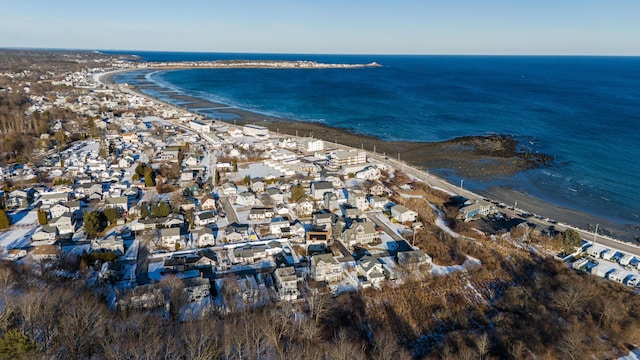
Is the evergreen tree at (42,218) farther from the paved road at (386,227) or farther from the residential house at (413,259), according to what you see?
the residential house at (413,259)

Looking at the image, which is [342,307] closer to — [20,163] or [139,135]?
[20,163]

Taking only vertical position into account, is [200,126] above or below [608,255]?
above

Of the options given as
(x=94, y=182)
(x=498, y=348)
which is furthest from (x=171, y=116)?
(x=498, y=348)

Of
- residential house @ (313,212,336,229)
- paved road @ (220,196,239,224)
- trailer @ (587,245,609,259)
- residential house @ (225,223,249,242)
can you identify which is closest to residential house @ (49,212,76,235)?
paved road @ (220,196,239,224)

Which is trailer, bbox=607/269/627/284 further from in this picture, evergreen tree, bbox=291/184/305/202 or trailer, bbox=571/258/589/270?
evergreen tree, bbox=291/184/305/202

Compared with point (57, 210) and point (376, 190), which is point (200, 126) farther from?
point (376, 190)

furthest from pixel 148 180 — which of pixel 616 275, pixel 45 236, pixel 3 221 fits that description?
pixel 616 275
